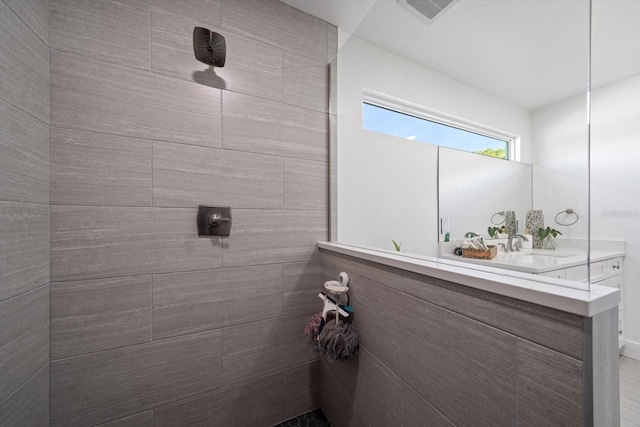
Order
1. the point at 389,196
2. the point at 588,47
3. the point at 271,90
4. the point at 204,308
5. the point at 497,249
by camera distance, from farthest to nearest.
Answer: the point at 389,196 → the point at 271,90 → the point at 204,308 → the point at 497,249 → the point at 588,47

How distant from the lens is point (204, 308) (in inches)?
44.0

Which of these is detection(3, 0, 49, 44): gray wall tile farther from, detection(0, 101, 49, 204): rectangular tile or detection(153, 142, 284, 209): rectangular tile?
detection(153, 142, 284, 209): rectangular tile

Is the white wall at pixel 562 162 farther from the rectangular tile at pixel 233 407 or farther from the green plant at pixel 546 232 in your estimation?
the rectangular tile at pixel 233 407

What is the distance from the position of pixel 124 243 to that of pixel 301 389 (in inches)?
44.8

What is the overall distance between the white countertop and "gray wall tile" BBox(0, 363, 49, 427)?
1278mm

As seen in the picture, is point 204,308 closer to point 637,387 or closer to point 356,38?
point 637,387

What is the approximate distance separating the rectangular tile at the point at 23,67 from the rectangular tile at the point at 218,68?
34cm

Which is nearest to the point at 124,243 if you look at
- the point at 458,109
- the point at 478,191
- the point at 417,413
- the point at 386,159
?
the point at 417,413

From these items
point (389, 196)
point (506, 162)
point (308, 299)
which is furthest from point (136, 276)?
point (506, 162)

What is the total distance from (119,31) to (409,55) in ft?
4.74

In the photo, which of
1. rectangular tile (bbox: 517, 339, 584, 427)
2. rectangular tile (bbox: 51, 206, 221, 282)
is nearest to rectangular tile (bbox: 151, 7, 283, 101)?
rectangular tile (bbox: 51, 206, 221, 282)

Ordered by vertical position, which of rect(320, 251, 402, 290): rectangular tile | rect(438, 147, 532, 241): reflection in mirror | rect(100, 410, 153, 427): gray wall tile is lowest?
rect(100, 410, 153, 427): gray wall tile

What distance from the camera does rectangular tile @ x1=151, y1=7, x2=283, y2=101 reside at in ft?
3.43

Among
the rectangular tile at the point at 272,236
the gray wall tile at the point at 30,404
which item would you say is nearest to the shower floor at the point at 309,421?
the rectangular tile at the point at 272,236
